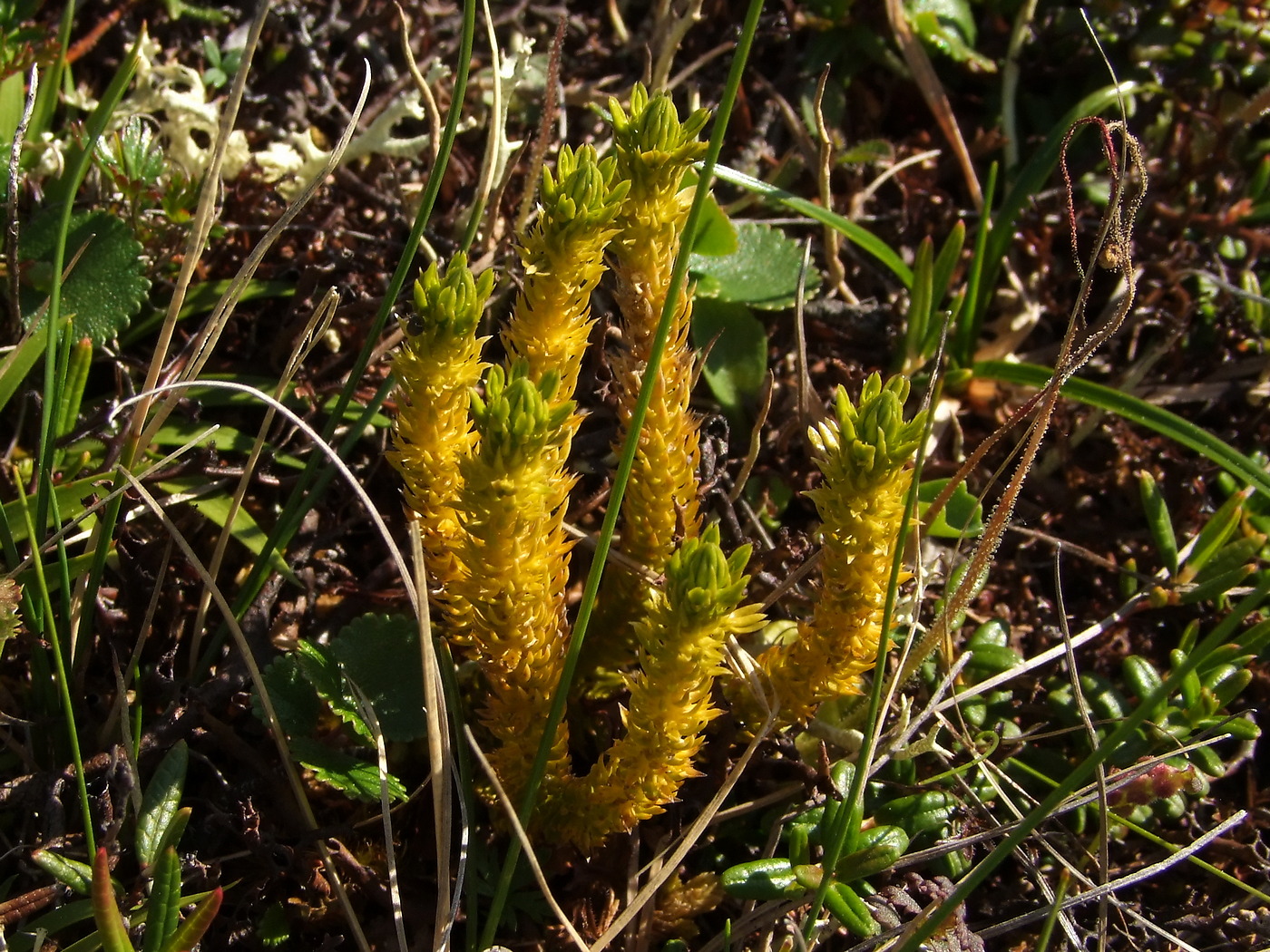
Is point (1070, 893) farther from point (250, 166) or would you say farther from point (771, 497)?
point (250, 166)

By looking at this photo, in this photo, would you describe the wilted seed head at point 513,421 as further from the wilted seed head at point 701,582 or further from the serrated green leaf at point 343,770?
the serrated green leaf at point 343,770

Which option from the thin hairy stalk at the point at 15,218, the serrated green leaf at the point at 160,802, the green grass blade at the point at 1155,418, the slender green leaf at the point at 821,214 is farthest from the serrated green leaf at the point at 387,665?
the green grass blade at the point at 1155,418

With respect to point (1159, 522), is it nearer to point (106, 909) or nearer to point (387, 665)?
point (387, 665)

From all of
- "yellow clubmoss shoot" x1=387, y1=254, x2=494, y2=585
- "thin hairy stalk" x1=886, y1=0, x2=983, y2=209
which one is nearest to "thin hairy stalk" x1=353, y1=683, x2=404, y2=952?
"yellow clubmoss shoot" x1=387, y1=254, x2=494, y2=585

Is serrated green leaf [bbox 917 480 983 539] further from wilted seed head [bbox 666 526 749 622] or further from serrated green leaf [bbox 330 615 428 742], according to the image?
serrated green leaf [bbox 330 615 428 742]

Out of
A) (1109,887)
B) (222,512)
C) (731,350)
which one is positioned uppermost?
(731,350)

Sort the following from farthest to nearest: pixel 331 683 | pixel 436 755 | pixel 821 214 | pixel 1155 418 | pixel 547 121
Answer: pixel 821 214, pixel 1155 418, pixel 547 121, pixel 331 683, pixel 436 755

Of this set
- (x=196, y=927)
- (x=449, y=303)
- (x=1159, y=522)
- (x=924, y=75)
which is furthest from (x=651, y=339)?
(x=924, y=75)

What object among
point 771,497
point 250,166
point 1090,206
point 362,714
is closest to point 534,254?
point 362,714
